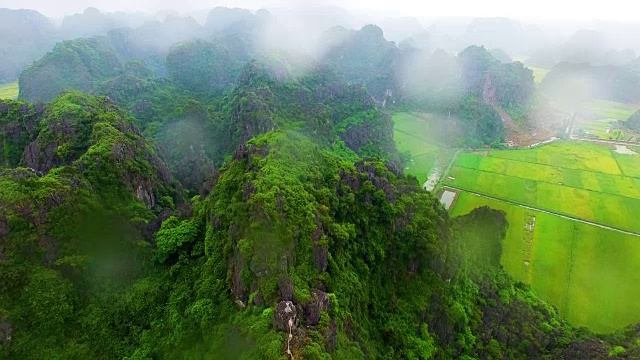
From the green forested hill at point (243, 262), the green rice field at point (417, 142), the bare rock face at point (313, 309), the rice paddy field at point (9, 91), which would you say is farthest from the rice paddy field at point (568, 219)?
the rice paddy field at point (9, 91)

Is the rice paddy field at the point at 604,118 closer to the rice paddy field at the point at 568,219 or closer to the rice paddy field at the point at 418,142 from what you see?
the rice paddy field at the point at 568,219

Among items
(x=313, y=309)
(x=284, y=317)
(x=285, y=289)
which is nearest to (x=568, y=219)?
(x=313, y=309)

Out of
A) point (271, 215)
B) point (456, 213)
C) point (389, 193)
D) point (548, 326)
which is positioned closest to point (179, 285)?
point (271, 215)

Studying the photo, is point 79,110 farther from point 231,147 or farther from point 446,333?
point 446,333

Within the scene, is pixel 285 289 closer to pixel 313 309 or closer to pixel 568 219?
pixel 313 309

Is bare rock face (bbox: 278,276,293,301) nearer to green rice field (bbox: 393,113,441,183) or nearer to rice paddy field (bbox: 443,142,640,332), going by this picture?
rice paddy field (bbox: 443,142,640,332)

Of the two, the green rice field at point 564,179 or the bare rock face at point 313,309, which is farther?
the green rice field at point 564,179
